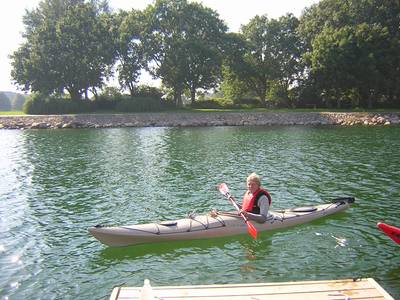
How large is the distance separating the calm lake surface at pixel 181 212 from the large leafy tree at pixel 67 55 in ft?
112

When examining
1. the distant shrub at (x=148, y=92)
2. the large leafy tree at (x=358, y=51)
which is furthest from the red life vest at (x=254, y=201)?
the distant shrub at (x=148, y=92)

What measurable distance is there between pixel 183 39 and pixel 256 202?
53.3m

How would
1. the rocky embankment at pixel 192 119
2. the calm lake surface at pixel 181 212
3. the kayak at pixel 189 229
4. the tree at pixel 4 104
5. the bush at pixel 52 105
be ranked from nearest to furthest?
1. the calm lake surface at pixel 181 212
2. the kayak at pixel 189 229
3. the rocky embankment at pixel 192 119
4. the bush at pixel 52 105
5. the tree at pixel 4 104

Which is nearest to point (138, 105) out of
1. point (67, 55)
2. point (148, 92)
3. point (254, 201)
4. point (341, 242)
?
point (148, 92)

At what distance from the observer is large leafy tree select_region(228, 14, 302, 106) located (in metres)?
64.1

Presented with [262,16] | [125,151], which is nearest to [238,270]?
[125,151]

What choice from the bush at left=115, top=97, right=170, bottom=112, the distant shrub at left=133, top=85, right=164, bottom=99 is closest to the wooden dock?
the bush at left=115, top=97, right=170, bottom=112

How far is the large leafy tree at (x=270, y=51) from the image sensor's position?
6412 cm

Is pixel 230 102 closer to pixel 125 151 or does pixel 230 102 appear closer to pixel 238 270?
pixel 125 151

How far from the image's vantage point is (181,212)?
14320 mm

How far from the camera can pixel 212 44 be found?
6288 cm

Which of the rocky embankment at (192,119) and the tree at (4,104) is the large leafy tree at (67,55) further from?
the tree at (4,104)

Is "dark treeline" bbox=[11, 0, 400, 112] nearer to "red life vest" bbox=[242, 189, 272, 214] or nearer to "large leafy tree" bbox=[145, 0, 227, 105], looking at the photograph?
"large leafy tree" bbox=[145, 0, 227, 105]

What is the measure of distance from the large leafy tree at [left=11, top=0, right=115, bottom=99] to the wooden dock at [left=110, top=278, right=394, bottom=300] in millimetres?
57653
